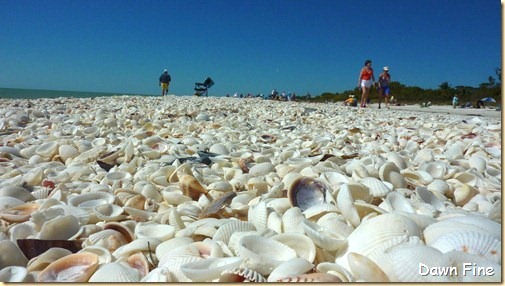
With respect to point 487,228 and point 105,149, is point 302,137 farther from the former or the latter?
point 487,228

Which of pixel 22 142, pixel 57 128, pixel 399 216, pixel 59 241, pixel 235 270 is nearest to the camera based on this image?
pixel 235 270

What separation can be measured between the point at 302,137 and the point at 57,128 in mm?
2893

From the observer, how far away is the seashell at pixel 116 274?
126 centimetres

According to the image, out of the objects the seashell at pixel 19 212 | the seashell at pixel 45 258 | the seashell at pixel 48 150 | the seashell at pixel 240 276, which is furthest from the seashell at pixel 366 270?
the seashell at pixel 48 150

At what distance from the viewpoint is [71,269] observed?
137cm

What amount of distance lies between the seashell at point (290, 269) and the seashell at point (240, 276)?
0.03 m

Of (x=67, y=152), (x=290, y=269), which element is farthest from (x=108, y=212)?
(x=67, y=152)

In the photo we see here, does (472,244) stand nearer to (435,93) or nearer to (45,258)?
(45,258)

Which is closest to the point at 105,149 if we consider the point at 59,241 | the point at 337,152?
the point at 59,241

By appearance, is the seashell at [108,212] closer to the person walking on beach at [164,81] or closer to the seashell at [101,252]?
the seashell at [101,252]

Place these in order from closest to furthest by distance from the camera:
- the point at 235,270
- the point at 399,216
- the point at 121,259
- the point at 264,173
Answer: the point at 235,270 → the point at 399,216 → the point at 121,259 → the point at 264,173

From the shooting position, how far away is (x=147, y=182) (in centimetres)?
237

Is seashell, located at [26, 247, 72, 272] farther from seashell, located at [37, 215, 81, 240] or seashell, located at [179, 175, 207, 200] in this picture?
seashell, located at [179, 175, 207, 200]

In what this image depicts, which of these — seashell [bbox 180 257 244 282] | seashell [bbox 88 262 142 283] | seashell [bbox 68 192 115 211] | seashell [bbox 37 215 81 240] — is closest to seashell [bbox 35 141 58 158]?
seashell [bbox 68 192 115 211]
